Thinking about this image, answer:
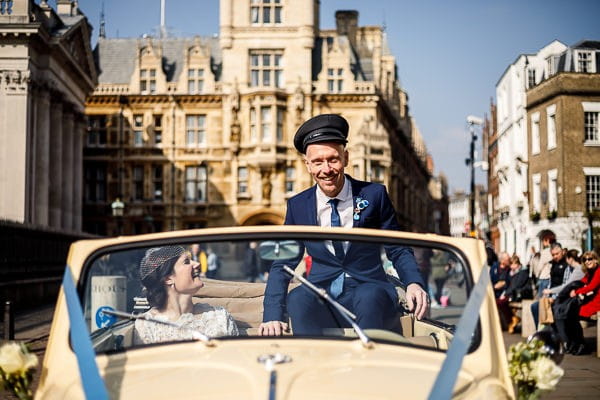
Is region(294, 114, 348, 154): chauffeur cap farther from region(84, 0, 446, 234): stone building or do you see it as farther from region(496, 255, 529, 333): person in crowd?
region(84, 0, 446, 234): stone building

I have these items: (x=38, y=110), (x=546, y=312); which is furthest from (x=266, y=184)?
(x=546, y=312)

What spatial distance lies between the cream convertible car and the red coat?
34.5 ft

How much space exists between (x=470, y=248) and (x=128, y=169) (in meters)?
49.6

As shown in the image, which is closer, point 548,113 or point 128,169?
point 548,113

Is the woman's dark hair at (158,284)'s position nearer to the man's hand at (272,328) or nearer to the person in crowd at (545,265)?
the man's hand at (272,328)

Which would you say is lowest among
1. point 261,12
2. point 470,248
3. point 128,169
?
point 470,248

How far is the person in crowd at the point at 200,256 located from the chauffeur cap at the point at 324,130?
1322 millimetres

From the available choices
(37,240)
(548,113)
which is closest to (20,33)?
(37,240)

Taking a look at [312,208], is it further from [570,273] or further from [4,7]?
[4,7]

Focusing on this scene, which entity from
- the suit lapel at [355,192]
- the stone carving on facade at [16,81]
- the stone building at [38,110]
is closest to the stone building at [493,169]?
the stone building at [38,110]

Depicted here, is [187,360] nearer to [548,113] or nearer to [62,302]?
[62,302]

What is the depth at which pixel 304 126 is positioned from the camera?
5.03m

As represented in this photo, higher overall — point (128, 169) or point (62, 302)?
point (128, 169)

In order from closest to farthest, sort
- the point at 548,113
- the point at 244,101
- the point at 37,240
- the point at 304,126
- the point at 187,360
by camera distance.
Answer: the point at 187,360 → the point at 304,126 → the point at 37,240 → the point at 548,113 → the point at 244,101
